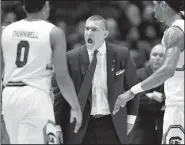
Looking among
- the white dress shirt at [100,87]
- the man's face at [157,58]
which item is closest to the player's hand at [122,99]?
the white dress shirt at [100,87]

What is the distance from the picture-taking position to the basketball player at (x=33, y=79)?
15.9 feet

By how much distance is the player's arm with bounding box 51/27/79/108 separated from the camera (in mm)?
4836

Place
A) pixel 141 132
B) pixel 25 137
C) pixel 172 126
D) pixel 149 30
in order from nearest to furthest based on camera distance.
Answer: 1. pixel 25 137
2. pixel 172 126
3. pixel 141 132
4. pixel 149 30

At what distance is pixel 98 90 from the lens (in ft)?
19.6

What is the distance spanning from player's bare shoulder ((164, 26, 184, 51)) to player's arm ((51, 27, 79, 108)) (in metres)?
0.94

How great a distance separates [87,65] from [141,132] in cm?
178

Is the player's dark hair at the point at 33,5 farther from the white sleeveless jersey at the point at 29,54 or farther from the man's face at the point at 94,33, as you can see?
the man's face at the point at 94,33

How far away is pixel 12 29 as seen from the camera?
498 cm

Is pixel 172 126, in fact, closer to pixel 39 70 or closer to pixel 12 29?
pixel 39 70

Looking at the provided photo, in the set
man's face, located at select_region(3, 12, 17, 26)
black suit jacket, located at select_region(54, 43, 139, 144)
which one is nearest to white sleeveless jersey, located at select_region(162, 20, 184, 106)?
black suit jacket, located at select_region(54, 43, 139, 144)

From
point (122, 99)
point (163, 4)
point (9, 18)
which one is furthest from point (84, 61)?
point (9, 18)

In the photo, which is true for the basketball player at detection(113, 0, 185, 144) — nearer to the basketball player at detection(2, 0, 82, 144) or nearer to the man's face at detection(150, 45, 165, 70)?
the basketball player at detection(2, 0, 82, 144)

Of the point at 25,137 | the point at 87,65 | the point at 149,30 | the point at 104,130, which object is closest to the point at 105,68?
the point at 87,65

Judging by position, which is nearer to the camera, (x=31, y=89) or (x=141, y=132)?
(x=31, y=89)
